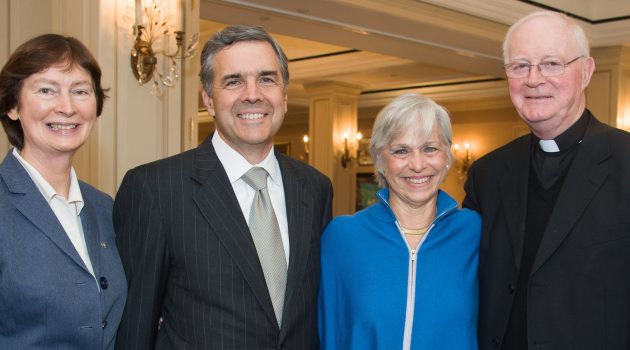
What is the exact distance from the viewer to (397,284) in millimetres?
2285

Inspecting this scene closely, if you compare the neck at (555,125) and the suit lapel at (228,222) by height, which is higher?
the neck at (555,125)

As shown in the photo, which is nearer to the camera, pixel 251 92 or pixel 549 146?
pixel 251 92

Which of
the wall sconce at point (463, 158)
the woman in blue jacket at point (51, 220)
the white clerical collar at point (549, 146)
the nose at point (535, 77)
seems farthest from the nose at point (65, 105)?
the wall sconce at point (463, 158)

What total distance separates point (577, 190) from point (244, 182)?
104cm

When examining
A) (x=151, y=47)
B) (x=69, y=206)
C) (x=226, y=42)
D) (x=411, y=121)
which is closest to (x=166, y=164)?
(x=69, y=206)

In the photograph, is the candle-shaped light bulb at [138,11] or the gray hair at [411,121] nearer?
the gray hair at [411,121]

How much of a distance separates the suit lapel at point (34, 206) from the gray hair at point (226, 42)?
22.8 inches

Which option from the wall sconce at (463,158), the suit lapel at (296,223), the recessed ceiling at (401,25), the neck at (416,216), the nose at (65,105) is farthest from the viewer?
the wall sconce at (463,158)

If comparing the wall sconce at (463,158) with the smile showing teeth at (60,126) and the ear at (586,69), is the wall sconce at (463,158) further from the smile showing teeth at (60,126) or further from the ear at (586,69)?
the smile showing teeth at (60,126)

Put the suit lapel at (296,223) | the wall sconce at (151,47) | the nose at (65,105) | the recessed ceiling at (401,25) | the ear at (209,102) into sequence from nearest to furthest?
the nose at (65,105) < the suit lapel at (296,223) < the ear at (209,102) < the wall sconce at (151,47) < the recessed ceiling at (401,25)

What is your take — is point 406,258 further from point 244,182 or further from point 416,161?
point 244,182

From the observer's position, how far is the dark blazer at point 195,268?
1932 mm

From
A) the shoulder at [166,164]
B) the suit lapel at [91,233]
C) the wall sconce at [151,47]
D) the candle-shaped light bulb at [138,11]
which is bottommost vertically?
the suit lapel at [91,233]

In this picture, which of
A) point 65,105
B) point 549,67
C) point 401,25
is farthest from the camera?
point 401,25
